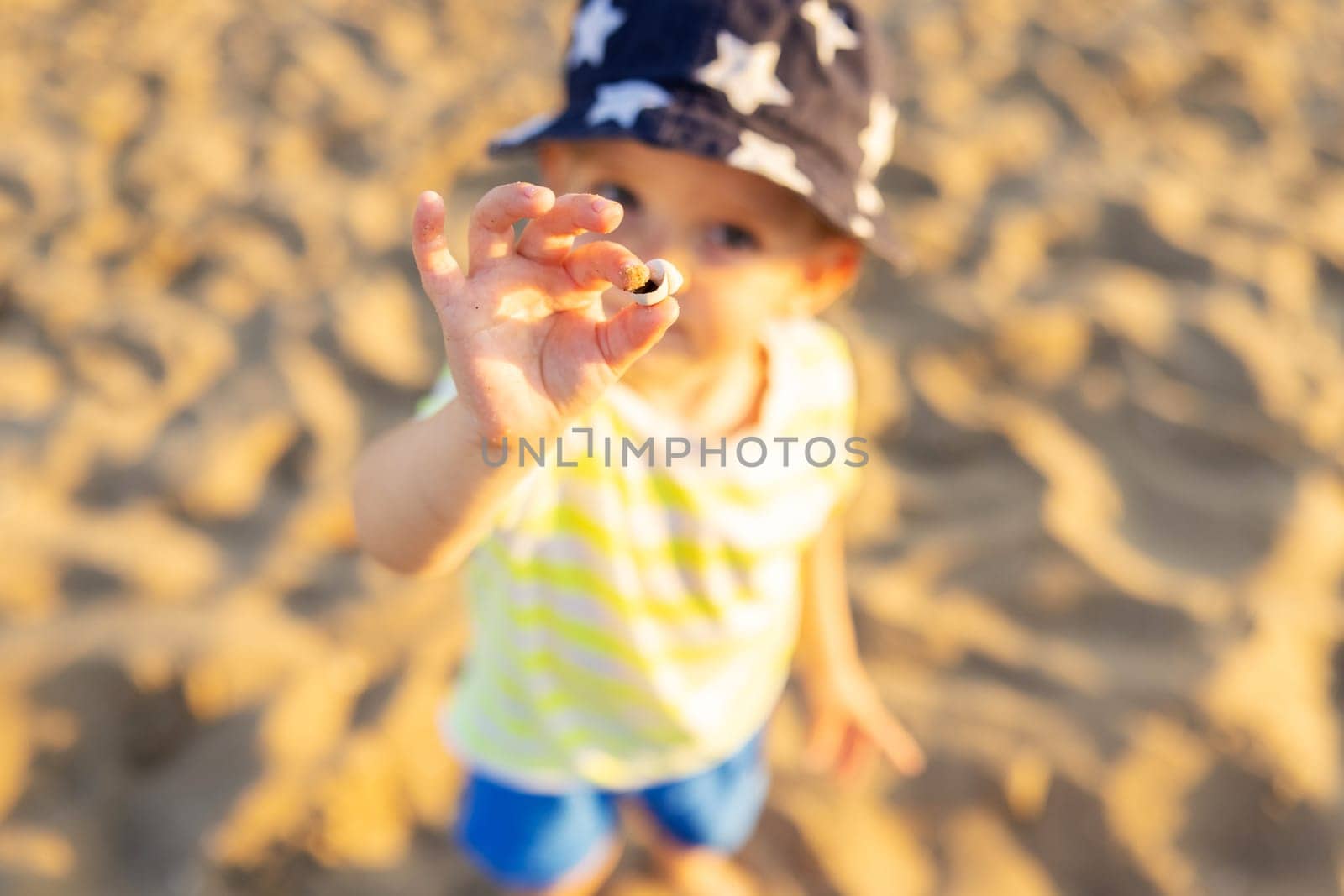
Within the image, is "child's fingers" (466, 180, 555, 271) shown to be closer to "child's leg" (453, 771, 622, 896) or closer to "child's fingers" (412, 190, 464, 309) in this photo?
"child's fingers" (412, 190, 464, 309)

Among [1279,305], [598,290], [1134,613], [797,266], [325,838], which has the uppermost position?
[598,290]

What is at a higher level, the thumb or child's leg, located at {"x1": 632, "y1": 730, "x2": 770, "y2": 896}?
the thumb

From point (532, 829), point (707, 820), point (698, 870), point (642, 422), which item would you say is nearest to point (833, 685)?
point (707, 820)

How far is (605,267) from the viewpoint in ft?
2.34

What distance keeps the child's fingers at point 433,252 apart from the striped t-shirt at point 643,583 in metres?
0.20

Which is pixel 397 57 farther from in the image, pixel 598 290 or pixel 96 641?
pixel 598 290

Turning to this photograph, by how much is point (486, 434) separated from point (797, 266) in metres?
0.46

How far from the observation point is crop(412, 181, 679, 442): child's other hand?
0.71 m

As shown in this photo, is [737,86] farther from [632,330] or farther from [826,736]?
[826,736]

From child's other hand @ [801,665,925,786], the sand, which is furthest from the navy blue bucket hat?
the sand

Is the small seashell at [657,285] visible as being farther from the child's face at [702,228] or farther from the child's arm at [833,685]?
the child's arm at [833,685]

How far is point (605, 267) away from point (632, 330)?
0.16 ft

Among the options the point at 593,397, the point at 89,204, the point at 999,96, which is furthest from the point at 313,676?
the point at 999,96

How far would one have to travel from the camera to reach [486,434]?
781mm
